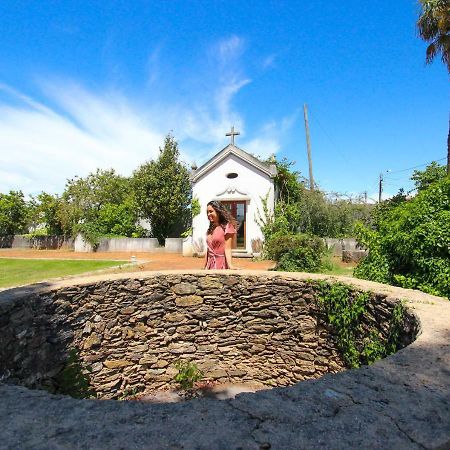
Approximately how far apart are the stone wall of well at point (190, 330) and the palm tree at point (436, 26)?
11559 millimetres

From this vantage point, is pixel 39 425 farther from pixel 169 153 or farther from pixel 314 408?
pixel 169 153

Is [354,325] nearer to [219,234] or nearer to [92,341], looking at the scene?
[219,234]

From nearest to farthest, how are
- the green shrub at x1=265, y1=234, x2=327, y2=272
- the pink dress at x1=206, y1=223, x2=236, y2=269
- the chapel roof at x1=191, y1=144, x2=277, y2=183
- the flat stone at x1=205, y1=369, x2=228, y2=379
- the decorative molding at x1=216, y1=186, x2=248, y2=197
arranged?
the flat stone at x1=205, y1=369, x2=228, y2=379 → the pink dress at x1=206, y1=223, x2=236, y2=269 → the green shrub at x1=265, y1=234, x2=327, y2=272 → the chapel roof at x1=191, y1=144, x2=277, y2=183 → the decorative molding at x1=216, y1=186, x2=248, y2=197

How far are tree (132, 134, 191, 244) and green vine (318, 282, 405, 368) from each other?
16.6 metres

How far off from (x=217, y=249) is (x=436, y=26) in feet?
47.8

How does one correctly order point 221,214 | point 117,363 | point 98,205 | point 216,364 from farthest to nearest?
1. point 98,205
2. point 221,214
3. point 216,364
4. point 117,363

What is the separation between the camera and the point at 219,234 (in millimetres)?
6086

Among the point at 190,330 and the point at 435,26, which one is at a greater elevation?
the point at 435,26

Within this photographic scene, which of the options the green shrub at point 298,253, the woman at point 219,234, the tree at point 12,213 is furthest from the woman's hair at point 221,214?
the tree at point 12,213

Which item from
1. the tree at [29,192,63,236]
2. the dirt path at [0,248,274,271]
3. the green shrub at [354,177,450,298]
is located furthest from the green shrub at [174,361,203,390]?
the tree at [29,192,63,236]

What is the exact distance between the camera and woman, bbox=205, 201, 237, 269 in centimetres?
598

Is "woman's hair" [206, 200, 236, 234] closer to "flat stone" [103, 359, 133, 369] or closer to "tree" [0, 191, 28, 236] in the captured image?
"flat stone" [103, 359, 133, 369]

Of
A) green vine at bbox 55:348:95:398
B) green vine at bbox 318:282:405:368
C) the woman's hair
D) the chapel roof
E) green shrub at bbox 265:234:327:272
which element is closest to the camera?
green vine at bbox 318:282:405:368

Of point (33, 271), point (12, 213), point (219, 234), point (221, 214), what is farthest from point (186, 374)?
point (12, 213)
